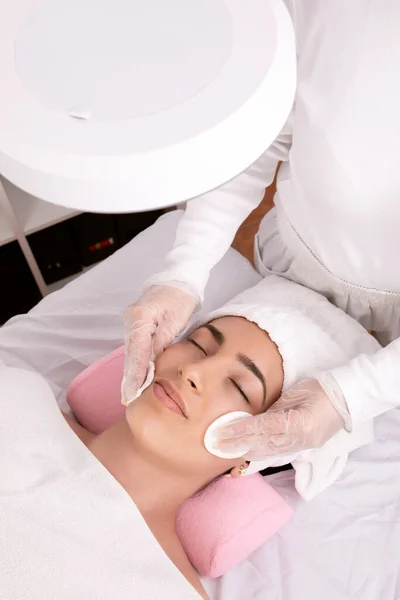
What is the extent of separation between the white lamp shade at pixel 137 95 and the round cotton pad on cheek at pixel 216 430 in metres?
0.63

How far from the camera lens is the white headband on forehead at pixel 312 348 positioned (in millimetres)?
1101

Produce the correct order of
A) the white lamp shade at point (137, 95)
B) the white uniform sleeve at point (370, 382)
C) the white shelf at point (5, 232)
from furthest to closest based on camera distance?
the white shelf at point (5, 232), the white uniform sleeve at point (370, 382), the white lamp shade at point (137, 95)

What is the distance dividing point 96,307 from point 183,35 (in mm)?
1055

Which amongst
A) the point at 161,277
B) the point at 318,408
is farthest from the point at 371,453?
the point at 161,277

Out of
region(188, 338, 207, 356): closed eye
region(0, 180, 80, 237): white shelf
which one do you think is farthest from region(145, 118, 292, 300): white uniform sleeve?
region(0, 180, 80, 237): white shelf

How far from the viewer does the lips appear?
40.2 inches

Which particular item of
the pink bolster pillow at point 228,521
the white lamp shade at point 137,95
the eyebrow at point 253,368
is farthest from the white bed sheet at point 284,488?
the white lamp shade at point 137,95

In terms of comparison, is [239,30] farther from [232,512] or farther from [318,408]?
[232,512]

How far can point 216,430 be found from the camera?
1.01 m

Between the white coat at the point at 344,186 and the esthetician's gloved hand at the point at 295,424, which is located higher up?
the white coat at the point at 344,186

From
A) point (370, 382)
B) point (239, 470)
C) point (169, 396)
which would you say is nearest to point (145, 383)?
point (169, 396)

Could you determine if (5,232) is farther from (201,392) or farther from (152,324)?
(201,392)

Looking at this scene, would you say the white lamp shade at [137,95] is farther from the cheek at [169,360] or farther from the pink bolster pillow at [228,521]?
the pink bolster pillow at [228,521]

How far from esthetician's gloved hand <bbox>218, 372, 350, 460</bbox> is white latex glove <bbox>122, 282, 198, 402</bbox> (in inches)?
7.8
